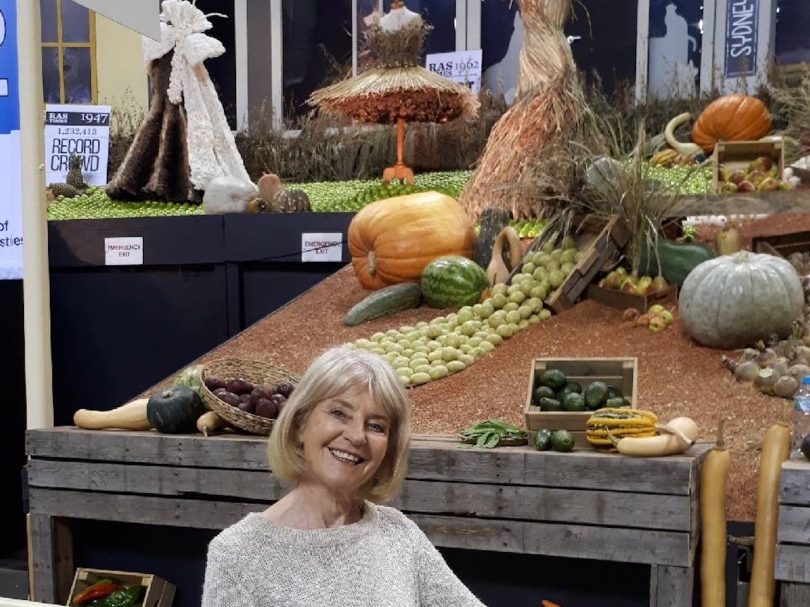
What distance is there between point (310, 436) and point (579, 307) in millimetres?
2713

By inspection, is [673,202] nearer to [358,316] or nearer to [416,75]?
[358,316]

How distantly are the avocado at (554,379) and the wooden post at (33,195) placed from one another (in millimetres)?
1341

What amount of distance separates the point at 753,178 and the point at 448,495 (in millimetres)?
2492

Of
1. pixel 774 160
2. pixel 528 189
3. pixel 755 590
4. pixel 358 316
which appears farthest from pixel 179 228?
pixel 755 590

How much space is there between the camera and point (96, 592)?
10.9ft

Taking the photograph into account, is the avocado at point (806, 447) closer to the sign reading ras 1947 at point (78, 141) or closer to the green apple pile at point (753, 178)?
the green apple pile at point (753, 178)

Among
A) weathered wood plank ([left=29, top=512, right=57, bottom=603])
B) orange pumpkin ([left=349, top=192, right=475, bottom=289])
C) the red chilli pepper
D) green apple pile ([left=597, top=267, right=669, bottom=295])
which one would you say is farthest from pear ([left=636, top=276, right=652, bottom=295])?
weathered wood plank ([left=29, top=512, right=57, bottom=603])

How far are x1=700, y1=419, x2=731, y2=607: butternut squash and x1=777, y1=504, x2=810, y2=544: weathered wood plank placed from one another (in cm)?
20

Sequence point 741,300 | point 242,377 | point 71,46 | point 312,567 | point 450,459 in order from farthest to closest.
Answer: point 71,46
point 741,300
point 242,377
point 450,459
point 312,567

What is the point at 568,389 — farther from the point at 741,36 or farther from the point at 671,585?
the point at 741,36

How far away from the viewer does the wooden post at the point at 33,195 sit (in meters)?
2.83

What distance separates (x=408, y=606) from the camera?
1.81 metres

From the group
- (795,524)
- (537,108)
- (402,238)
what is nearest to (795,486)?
(795,524)

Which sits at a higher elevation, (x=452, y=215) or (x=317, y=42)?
(x=317, y=42)
